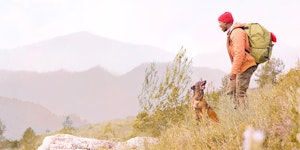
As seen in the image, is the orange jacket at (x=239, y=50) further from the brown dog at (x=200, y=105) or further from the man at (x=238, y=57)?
the brown dog at (x=200, y=105)

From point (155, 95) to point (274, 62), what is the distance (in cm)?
2214

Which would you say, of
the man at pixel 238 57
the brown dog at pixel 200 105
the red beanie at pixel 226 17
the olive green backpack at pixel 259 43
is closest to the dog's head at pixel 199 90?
the brown dog at pixel 200 105

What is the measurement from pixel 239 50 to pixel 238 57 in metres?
0.12

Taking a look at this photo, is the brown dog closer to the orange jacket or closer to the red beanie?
the orange jacket

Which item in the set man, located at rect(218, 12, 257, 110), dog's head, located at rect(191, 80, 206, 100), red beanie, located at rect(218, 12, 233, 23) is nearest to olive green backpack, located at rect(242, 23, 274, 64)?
man, located at rect(218, 12, 257, 110)

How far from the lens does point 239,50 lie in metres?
7.14

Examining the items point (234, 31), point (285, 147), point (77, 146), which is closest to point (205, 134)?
point (285, 147)

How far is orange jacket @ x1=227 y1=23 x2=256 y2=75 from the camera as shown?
716cm

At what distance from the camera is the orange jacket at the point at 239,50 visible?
7164 mm

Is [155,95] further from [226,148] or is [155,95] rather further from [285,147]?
[285,147]

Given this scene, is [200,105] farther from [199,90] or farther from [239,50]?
[239,50]

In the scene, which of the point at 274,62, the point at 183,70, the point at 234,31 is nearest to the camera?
the point at 234,31

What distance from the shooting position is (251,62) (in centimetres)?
733

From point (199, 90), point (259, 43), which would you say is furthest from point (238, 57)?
point (199, 90)
